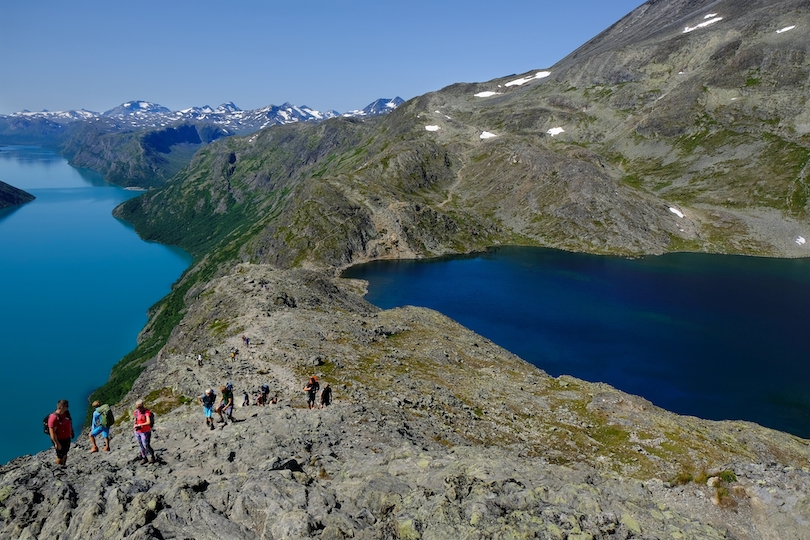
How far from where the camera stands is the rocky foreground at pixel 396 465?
61.8 feet

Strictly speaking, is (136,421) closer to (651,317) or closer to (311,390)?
(311,390)

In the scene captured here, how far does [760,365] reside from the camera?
3627 inches

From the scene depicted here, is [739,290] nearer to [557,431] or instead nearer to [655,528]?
[557,431]

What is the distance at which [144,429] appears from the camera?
2433 centimetres

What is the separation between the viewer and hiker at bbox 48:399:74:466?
2184 centimetres

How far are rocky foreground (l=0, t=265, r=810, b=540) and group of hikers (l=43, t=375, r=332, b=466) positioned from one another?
836mm

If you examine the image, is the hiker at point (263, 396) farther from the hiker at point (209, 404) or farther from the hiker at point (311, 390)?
the hiker at point (209, 404)

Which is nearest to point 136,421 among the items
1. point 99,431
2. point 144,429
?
point 144,429

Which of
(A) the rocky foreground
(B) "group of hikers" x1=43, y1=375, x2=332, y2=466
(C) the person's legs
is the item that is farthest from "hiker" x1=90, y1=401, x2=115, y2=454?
(C) the person's legs

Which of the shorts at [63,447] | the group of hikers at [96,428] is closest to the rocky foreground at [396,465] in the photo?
the shorts at [63,447]

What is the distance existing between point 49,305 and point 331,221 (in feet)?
430

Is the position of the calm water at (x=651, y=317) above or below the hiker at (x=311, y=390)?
below

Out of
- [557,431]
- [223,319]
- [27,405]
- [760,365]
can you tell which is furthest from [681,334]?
[27,405]

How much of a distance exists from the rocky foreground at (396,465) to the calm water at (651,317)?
3201 centimetres
